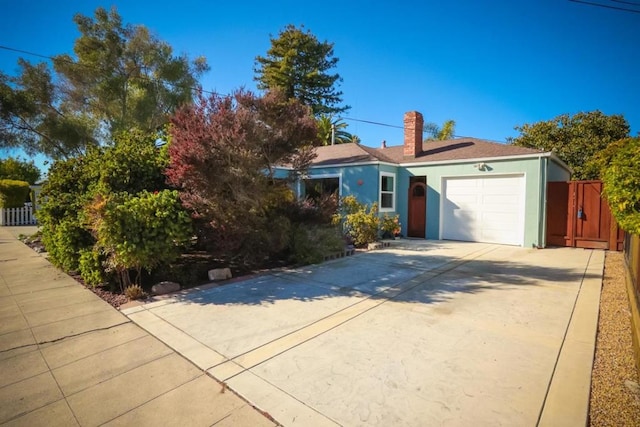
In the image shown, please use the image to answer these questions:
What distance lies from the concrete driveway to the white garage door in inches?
163

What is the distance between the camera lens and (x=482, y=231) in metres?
11.0

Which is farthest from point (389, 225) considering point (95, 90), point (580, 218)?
point (95, 90)

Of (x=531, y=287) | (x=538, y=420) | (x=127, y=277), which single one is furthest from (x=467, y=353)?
(x=127, y=277)

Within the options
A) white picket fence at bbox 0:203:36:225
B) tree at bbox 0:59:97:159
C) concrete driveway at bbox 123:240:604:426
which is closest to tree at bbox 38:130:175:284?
concrete driveway at bbox 123:240:604:426

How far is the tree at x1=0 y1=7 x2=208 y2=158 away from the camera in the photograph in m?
15.5

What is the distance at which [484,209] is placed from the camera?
1088 cm

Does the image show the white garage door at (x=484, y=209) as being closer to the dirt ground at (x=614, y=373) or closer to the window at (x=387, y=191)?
the window at (x=387, y=191)

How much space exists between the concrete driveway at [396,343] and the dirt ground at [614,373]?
90 millimetres

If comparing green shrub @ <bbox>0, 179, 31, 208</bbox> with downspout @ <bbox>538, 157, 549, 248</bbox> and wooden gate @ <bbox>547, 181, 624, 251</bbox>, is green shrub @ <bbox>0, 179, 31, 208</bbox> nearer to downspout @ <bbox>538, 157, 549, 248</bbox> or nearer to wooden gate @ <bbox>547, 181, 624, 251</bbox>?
downspout @ <bbox>538, 157, 549, 248</bbox>

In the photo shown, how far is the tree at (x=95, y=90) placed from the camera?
15.5m

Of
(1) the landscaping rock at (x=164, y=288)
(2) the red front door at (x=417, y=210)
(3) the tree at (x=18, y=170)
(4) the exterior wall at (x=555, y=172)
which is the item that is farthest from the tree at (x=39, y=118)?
(4) the exterior wall at (x=555, y=172)

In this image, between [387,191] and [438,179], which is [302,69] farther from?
[438,179]

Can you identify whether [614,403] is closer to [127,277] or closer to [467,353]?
[467,353]

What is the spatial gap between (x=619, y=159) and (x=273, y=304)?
4578 millimetres
